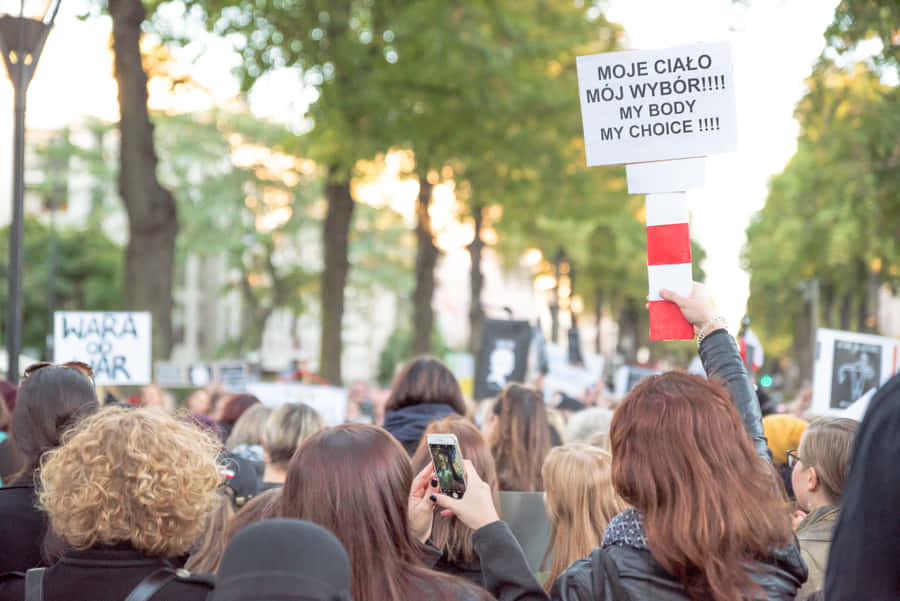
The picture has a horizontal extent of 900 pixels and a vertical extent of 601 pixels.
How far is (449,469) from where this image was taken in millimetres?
3180

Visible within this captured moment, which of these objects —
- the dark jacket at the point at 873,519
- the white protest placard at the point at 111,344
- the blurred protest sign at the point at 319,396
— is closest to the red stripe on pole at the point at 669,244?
the dark jacket at the point at 873,519

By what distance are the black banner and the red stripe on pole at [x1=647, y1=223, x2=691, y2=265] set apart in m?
8.21

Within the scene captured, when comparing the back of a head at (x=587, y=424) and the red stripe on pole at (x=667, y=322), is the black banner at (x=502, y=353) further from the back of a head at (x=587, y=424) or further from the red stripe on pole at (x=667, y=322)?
the red stripe on pole at (x=667, y=322)

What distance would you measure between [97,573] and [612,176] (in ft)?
83.2

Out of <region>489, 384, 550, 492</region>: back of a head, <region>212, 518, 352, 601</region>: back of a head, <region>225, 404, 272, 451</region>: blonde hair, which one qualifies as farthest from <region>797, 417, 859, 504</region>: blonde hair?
<region>225, 404, 272, 451</region>: blonde hair

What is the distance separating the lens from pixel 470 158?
19172 millimetres

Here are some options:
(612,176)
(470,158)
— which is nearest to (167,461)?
(470,158)

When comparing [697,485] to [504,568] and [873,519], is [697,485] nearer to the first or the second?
[504,568]

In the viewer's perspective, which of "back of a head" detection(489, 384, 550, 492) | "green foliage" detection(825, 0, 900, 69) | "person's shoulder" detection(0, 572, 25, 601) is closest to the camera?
"person's shoulder" detection(0, 572, 25, 601)

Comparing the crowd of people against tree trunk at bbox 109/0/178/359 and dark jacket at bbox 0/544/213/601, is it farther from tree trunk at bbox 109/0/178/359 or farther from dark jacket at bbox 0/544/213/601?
tree trunk at bbox 109/0/178/359

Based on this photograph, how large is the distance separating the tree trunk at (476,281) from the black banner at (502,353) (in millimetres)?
13273

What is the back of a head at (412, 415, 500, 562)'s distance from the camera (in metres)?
4.24

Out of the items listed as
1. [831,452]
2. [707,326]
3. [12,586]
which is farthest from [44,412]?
[831,452]

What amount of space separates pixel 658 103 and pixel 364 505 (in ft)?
7.34
